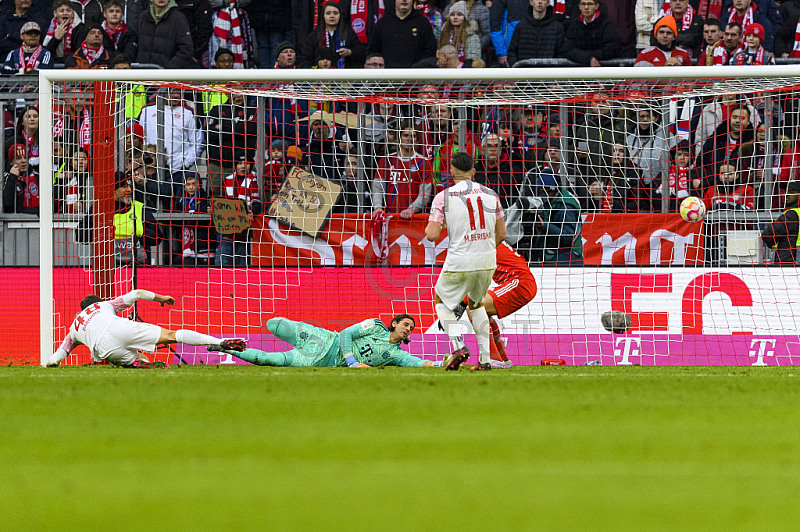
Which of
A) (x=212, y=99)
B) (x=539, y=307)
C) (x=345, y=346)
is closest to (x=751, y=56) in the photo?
(x=539, y=307)

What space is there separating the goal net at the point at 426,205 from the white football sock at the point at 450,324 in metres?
1.74

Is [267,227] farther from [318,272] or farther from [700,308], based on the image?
[700,308]

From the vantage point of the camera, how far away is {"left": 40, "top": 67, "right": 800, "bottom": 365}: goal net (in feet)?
33.2

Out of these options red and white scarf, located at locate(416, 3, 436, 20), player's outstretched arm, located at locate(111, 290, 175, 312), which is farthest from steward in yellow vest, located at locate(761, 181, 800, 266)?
player's outstretched arm, located at locate(111, 290, 175, 312)

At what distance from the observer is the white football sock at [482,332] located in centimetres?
769

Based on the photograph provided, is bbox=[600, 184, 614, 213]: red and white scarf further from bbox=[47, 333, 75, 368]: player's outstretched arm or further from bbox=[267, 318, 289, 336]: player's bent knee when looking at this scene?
bbox=[47, 333, 75, 368]: player's outstretched arm

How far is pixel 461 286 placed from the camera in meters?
7.65

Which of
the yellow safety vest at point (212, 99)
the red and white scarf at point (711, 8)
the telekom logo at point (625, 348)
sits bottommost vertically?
the telekom logo at point (625, 348)

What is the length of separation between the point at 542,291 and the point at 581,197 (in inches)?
51.3

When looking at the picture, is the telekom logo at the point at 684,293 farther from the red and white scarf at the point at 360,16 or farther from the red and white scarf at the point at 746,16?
the red and white scarf at the point at 360,16

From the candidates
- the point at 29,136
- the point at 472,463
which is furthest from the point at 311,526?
the point at 29,136

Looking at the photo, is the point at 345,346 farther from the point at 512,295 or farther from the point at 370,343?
the point at 512,295

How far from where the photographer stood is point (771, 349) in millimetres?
10094

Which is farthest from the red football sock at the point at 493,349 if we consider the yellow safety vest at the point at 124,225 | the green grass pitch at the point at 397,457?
the yellow safety vest at the point at 124,225
